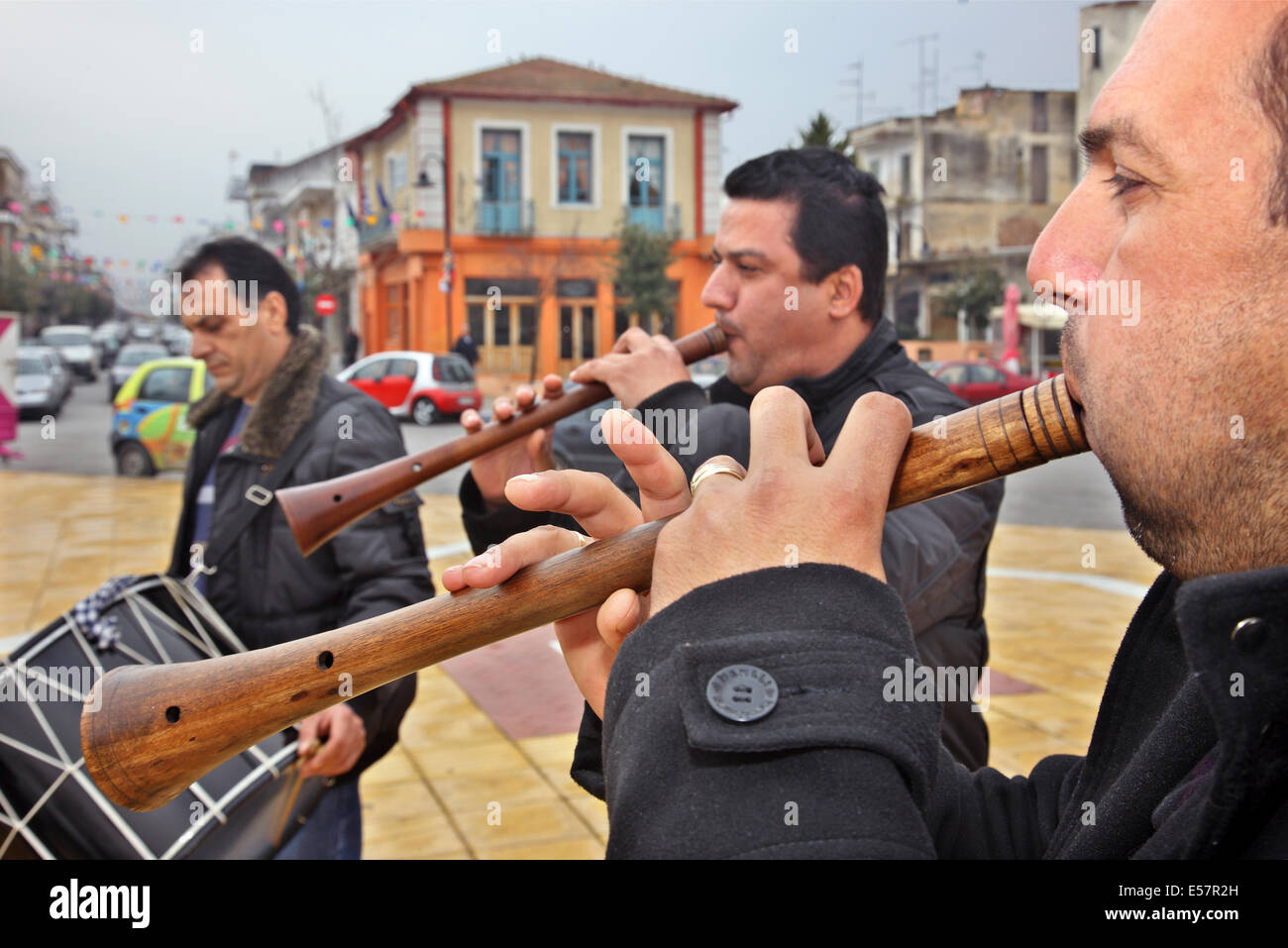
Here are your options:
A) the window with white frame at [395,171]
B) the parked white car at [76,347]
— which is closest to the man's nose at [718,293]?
the window with white frame at [395,171]

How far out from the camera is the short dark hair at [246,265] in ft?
11.1

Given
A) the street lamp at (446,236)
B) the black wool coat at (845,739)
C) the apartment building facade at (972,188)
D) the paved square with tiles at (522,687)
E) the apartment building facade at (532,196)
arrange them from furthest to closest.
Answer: the apartment building facade at (972,188) < the street lamp at (446,236) < the apartment building facade at (532,196) < the paved square with tiles at (522,687) < the black wool coat at (845,739)

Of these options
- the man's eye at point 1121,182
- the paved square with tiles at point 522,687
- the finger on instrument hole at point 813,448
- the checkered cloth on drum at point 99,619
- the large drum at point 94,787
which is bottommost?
the paved square with tiles at point 522,687

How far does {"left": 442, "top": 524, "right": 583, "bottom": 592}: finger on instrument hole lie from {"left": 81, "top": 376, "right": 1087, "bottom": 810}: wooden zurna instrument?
1 centimetres

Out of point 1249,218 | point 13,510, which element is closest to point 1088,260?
point 1249,218

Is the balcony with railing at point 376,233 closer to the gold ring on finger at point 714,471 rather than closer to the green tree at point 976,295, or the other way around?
the green tree at point 976,295

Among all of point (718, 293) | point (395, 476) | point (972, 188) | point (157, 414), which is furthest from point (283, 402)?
point (972, 188)

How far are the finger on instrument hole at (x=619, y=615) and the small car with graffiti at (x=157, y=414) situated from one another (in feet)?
44.1

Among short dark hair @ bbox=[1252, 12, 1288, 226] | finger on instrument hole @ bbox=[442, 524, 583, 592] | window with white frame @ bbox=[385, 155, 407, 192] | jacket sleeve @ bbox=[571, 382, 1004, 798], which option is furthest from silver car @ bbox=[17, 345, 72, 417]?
short dark hair @ bbox=[1252, 12, 1288, 226]

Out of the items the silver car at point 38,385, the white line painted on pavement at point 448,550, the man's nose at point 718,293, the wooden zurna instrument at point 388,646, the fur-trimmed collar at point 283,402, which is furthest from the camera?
the silver car at point 38,385

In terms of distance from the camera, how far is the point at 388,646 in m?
1.08

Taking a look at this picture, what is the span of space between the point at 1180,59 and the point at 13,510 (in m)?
12.2

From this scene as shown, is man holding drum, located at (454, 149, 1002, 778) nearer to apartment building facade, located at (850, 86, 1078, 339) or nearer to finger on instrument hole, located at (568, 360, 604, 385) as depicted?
finger on instrument hole, located at (568, 360, 604, 385)
